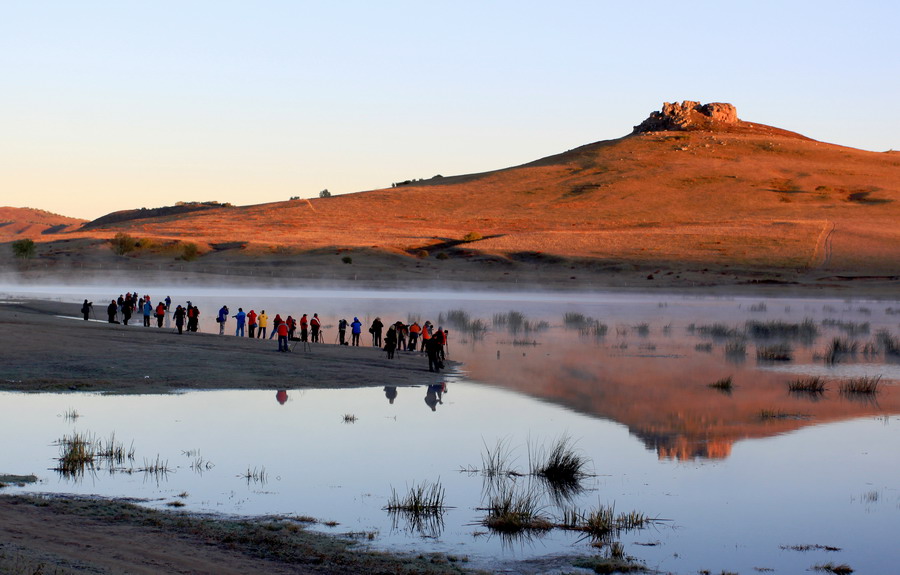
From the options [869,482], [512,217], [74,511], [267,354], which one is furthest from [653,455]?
[512,217]

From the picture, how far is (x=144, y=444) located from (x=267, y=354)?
14425mm

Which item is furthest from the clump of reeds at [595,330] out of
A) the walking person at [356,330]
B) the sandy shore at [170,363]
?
the sandy shore at [170,363]

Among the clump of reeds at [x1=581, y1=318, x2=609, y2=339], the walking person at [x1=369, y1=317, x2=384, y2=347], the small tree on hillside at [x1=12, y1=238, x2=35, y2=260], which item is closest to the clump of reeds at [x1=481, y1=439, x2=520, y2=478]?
the walking person at [x1=369, y1=317, x2=384, y2=347]

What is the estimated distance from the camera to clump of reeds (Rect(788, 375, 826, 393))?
26297mm

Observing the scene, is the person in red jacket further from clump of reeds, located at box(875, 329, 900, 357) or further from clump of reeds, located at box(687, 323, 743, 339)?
clump of reeds, located at box(875, 329, 900, 357)

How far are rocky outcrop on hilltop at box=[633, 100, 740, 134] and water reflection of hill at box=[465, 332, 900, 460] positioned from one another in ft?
457

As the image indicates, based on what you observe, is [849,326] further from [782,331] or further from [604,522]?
[604,522]

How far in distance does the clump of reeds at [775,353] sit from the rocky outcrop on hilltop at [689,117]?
13665 cm

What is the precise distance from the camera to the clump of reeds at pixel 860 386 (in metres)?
26.0

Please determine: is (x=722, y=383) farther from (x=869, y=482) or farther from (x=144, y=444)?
(x=144, y=444)

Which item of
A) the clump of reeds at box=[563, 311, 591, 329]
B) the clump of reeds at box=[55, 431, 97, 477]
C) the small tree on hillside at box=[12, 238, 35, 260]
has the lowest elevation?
the clump of reeds at box=[55, 431, 97, 477]

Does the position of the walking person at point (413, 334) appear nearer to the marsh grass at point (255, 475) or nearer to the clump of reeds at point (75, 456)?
the clump of reeds at point (75, 456)

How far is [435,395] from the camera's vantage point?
24.7 metres

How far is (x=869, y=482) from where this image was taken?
15711 millimetres
